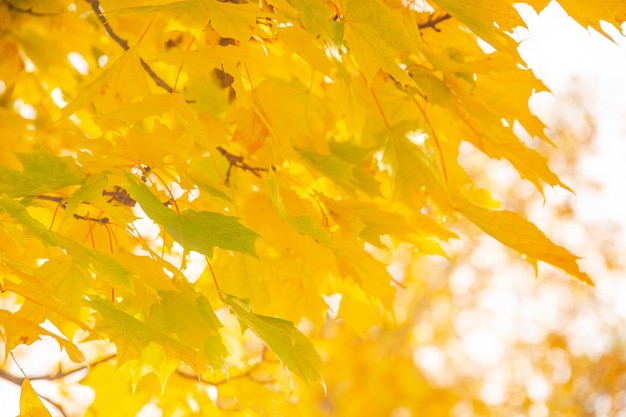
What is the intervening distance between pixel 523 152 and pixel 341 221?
0.29 metres

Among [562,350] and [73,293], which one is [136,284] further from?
[562,350]

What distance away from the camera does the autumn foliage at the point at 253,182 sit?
2.81 feet

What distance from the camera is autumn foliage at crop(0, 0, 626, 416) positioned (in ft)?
2.81

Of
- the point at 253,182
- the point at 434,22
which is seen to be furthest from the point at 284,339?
the point at 434,22

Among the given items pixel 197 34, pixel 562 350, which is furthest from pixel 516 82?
pixel 562 350

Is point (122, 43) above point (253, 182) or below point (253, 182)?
above

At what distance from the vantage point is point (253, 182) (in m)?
1.18

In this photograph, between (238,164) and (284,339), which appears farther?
(238,164)

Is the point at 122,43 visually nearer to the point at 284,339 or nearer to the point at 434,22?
the point at 434,22

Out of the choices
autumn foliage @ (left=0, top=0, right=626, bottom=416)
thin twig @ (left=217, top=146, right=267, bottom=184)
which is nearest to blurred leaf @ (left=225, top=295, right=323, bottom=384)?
autumn foliage @ (left=0, top=0, right=626, bottom=416)

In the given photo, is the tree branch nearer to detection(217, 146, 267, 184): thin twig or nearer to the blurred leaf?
detection(217, 146, 267, 184): thin twig

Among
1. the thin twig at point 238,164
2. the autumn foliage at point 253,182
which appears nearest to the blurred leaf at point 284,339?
the autumn foliage at point 253,182

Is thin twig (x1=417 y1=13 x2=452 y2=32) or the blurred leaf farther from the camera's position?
thin twig (x1=417 y1=13 x2=452 y2=32)

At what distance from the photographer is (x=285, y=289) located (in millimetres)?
1279
